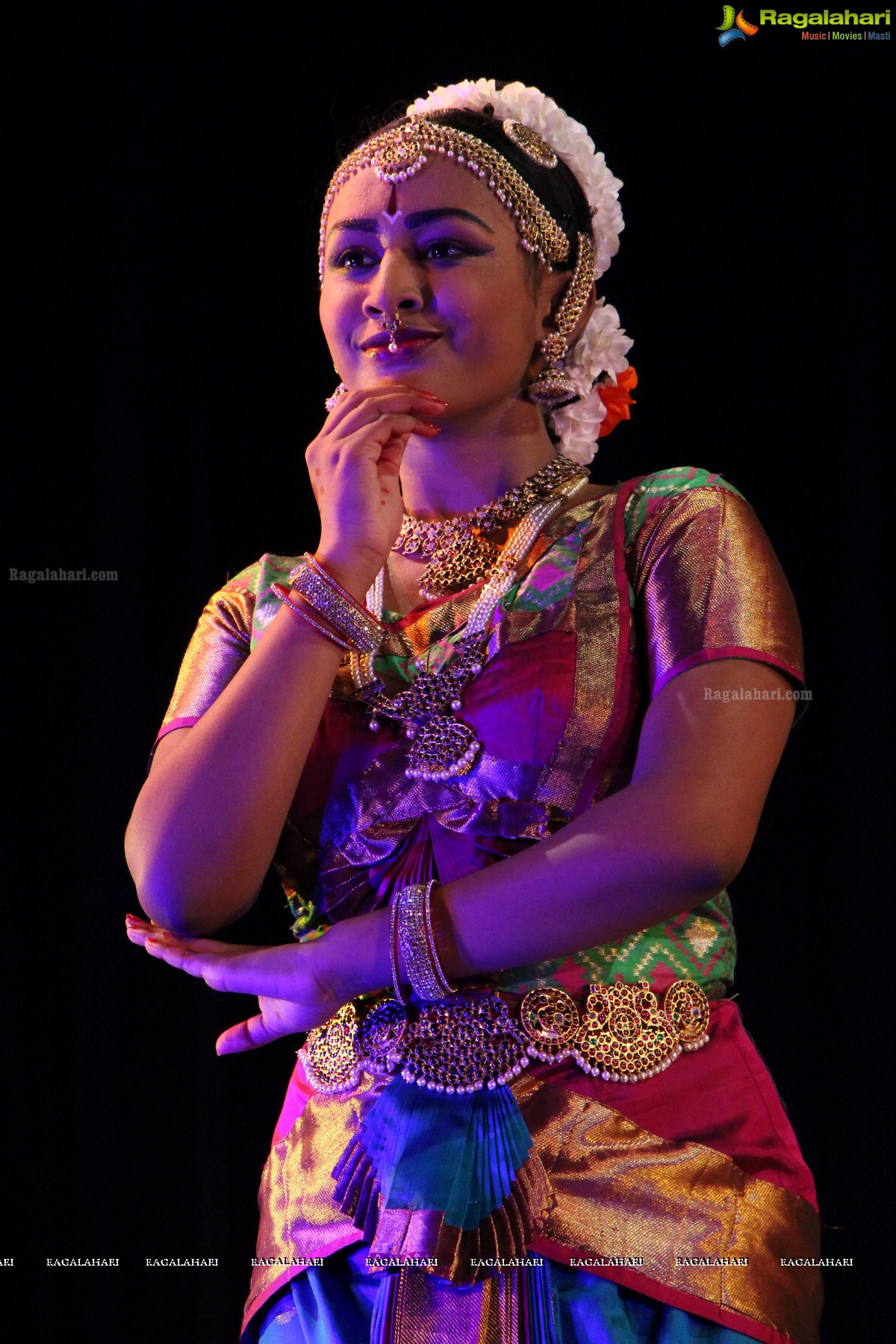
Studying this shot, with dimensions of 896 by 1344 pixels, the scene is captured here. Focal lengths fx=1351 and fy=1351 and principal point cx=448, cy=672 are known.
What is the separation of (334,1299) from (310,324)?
69.4 inches

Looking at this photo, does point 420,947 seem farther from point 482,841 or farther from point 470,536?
point 470,536

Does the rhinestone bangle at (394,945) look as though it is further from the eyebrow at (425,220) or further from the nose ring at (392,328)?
the eyebrow at (425,220)

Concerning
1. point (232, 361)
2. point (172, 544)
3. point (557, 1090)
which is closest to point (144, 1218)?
point (172, 544)

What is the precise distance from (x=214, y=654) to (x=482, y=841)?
387 millimetres

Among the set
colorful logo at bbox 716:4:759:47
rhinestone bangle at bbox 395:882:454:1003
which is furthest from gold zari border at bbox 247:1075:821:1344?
colorful logo at bbox 716:4:759:47

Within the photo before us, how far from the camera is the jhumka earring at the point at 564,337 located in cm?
158

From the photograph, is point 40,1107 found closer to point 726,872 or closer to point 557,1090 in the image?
point 557,1090

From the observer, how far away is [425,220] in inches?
58.5

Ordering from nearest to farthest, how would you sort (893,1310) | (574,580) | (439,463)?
(574,580), (439,463), (893,1310)

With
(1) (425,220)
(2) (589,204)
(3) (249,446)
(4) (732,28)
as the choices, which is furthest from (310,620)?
(4) (732,28)

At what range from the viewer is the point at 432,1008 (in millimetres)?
1265

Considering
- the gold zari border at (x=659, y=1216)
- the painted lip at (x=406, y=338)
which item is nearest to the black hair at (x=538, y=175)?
the painted lip at (x=406, y=338)

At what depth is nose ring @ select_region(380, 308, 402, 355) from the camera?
1440mm

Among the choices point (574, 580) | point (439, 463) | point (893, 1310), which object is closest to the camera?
point (574, 580)
